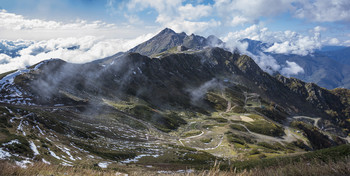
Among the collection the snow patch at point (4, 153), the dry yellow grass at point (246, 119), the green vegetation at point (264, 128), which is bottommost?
the green vegetation at point (264, 128)

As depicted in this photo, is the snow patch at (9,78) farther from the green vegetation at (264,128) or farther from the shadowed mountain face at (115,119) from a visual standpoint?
the green vegetation at (264,128)

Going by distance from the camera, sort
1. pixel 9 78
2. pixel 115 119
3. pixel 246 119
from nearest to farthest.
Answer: pixel 9 78
pixel 115 119
pixel 246 119

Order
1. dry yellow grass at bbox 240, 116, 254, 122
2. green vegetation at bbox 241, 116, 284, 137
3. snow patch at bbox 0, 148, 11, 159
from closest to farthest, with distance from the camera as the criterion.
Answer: snow patch at bbox 0, 148, 11, 159
green vegetation at bbox 241, 116, 284, 137
dry yellow grass at bbox 240, 116, 254, 122

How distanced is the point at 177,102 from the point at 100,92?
3179 inches

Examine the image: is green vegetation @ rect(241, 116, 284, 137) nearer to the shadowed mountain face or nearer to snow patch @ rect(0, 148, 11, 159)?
the shadowed mountain face

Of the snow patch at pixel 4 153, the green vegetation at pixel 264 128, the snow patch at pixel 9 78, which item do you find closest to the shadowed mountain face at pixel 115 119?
the snow patch at pixel 9 78

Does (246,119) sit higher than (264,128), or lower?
higher

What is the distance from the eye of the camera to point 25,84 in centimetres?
9531

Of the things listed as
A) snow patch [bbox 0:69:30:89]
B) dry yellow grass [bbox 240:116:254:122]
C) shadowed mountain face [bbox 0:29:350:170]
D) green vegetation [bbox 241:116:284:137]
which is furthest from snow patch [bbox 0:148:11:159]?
dry yellow grass [bbox 240:116:254:122]

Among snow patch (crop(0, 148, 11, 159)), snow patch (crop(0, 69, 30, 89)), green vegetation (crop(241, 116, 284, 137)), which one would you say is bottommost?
green vegetation (crop(241, 116, 284, 137))

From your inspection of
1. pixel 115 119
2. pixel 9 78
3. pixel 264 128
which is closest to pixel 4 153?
pixel 115 119

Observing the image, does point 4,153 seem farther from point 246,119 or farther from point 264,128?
point 246,119

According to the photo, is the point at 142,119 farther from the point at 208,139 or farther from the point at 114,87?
the point at 114,87

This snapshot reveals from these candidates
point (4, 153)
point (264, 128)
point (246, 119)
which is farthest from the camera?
point (246, 119)
